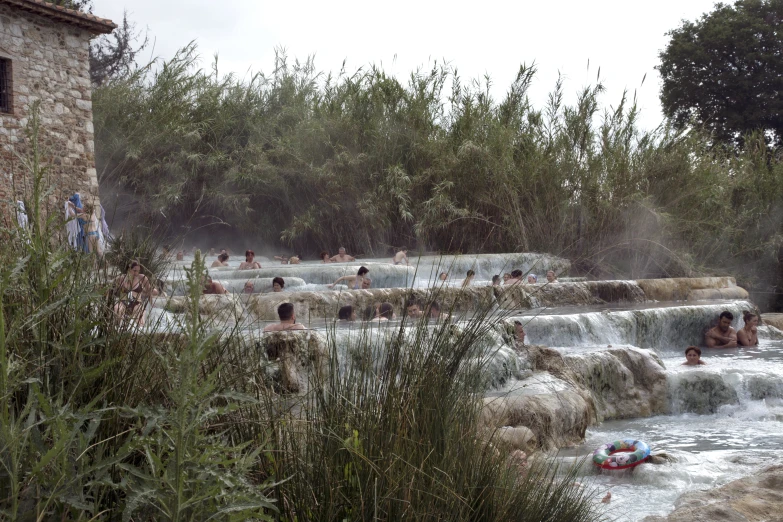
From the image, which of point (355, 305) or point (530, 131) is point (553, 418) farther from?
point (530, 131)

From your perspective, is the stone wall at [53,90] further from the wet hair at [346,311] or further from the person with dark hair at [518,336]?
the person with dark hair at [518,336]

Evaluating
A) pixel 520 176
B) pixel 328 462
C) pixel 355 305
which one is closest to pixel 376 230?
pixel 520 176

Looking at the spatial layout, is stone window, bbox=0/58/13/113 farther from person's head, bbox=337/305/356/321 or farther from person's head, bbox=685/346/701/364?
person's head, bbox=685/346/701/364

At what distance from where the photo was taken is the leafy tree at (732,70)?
84.1 feet

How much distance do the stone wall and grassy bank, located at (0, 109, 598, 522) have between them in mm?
9690

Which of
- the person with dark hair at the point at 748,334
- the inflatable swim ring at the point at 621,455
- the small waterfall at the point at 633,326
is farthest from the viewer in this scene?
the person with dark hair at the point at 748,334

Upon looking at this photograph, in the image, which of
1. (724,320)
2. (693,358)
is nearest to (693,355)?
(693,358)

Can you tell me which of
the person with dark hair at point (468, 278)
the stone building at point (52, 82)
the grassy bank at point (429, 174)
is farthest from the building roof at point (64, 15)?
the person with dark hair at point (468, 278)

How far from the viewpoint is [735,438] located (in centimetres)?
625

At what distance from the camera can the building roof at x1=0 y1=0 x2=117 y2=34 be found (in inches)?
432

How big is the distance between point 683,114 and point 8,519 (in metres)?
28.9

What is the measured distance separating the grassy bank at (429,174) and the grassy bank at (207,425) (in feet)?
38.8

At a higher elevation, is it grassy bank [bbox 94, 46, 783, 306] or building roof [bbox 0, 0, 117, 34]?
building roof [bbox 0, 0, 117, 34]

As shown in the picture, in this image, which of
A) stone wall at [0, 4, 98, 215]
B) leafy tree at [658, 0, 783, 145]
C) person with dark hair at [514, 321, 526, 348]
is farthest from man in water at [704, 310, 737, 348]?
leafy tree at [658, 0, 783, 145]
